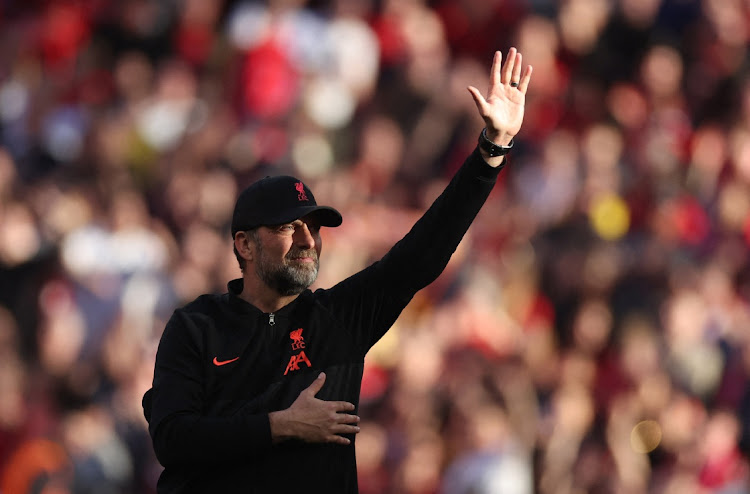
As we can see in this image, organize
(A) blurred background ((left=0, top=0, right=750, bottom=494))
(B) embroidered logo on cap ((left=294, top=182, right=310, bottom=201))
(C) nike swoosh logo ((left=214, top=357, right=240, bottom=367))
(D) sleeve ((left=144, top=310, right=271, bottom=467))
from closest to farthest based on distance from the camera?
(D) sleeve ((left=144, top=310, right=271, bottom=467)) → (C) nike swoosh logo ((left=214, top=357, right=240, bottom=367)) → (B) embroidered logo on cap ((left=294, top=182, right=310, bottom=201)) → (A) blurred background ((left=0, top=0, right=750, bottom=494))

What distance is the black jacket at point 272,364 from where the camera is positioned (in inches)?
112

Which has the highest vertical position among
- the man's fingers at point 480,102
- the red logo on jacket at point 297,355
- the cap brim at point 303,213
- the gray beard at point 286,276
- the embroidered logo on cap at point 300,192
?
the man's fingers at point 480,102

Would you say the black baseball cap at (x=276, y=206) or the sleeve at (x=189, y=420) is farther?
the black baseball cap at (x=276, y=206)

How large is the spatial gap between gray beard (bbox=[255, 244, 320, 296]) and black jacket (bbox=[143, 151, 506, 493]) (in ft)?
0.23

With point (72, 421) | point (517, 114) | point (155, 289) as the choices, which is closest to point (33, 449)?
point (72, 421)

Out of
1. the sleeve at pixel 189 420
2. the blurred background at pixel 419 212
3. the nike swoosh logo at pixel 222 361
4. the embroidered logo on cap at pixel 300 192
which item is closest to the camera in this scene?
the sleeve at pixel 189 420

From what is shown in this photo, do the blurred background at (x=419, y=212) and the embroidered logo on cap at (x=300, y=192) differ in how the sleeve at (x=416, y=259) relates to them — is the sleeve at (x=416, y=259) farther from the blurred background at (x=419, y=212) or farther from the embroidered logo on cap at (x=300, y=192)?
the blurred background at (x=419, y=212)

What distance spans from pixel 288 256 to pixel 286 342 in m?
0.23

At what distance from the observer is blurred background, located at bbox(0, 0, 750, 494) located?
6.19 metres

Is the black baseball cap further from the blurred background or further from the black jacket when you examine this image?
the blurred background

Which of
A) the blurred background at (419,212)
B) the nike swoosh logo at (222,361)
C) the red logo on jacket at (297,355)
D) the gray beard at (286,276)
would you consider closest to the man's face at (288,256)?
the gray beard at (286,276)

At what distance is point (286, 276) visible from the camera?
9.95 feet

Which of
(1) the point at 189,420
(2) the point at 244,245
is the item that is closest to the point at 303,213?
(2) the point at 244,245

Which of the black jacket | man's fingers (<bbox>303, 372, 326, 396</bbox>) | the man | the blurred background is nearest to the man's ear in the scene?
the man
